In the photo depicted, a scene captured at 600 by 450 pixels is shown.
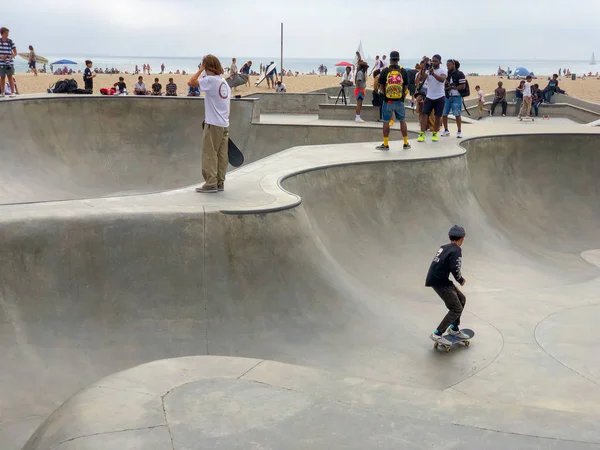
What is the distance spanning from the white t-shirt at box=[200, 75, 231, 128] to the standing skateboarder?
3.03m

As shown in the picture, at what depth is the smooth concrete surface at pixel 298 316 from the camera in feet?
11.1

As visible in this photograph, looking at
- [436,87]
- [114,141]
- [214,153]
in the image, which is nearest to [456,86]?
[436,87]

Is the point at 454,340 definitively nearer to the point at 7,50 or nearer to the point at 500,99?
the point at 7,50

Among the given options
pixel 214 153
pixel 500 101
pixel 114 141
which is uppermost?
pixel 500 101

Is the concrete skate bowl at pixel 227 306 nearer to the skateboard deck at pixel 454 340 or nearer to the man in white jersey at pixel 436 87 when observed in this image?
the skateboard deck at pixel 454 340

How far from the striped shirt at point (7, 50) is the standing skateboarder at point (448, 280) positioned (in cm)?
1243

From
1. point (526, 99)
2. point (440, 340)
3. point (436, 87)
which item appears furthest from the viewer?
point (526, 99)

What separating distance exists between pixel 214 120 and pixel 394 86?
14.5 feet

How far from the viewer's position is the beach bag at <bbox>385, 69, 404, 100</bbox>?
11.1 m

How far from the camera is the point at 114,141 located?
1625 cm

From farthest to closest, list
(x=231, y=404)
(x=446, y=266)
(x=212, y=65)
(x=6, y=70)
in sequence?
(x=6, y=70) → (x=212, y=65) → (x=446, y=266) → (x=231, y=404)

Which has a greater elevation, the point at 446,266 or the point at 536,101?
the point at 536,101

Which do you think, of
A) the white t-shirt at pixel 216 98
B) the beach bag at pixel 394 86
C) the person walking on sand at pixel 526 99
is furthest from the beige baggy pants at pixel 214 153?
the person walking on sand at pixel 526 99

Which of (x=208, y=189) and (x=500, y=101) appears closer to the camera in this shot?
(x=208, y=189)
